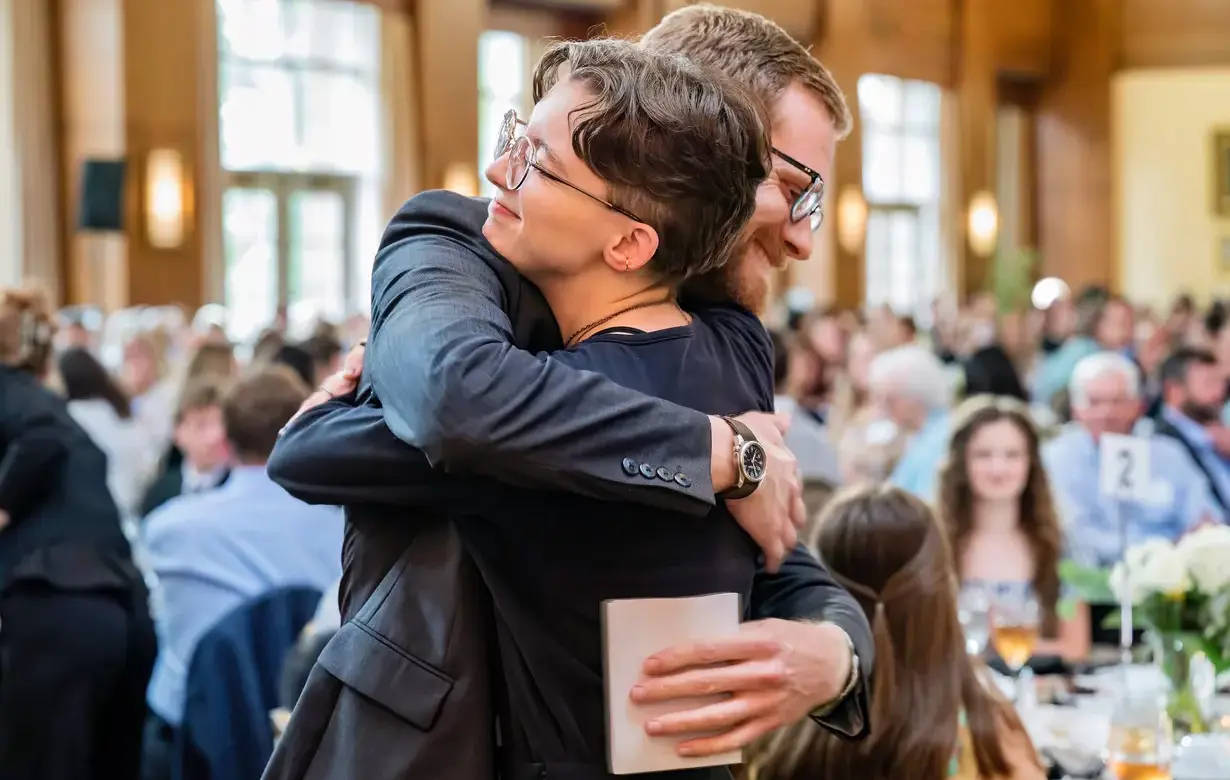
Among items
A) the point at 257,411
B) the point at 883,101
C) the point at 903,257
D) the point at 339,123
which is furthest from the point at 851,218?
the point at 257,411

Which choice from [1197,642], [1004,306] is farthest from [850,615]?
[1004,306]

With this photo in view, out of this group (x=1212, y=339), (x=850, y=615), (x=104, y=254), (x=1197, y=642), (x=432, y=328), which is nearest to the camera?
(x=432, y=328)

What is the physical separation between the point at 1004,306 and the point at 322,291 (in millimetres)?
9324

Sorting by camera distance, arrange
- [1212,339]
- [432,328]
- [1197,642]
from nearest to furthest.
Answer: [432,328], [1197,642], [1212,339]

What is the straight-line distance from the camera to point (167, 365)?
28.8ft

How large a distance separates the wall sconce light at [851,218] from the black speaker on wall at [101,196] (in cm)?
900

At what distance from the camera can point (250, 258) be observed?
544 inches

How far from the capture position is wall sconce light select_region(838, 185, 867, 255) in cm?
1736

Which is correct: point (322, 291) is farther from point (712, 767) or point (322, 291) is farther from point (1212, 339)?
point (712, 767)

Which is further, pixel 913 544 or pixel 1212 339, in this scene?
pixel 1212 339

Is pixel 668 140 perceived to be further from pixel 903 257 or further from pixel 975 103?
pixel 903 257

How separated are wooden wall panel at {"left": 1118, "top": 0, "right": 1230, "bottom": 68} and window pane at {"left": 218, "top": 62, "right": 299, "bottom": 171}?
1234 cm

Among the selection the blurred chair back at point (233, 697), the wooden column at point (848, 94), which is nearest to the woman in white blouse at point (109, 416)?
the blurred chair back at point (233, 697)

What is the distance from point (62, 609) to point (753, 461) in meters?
2.88
